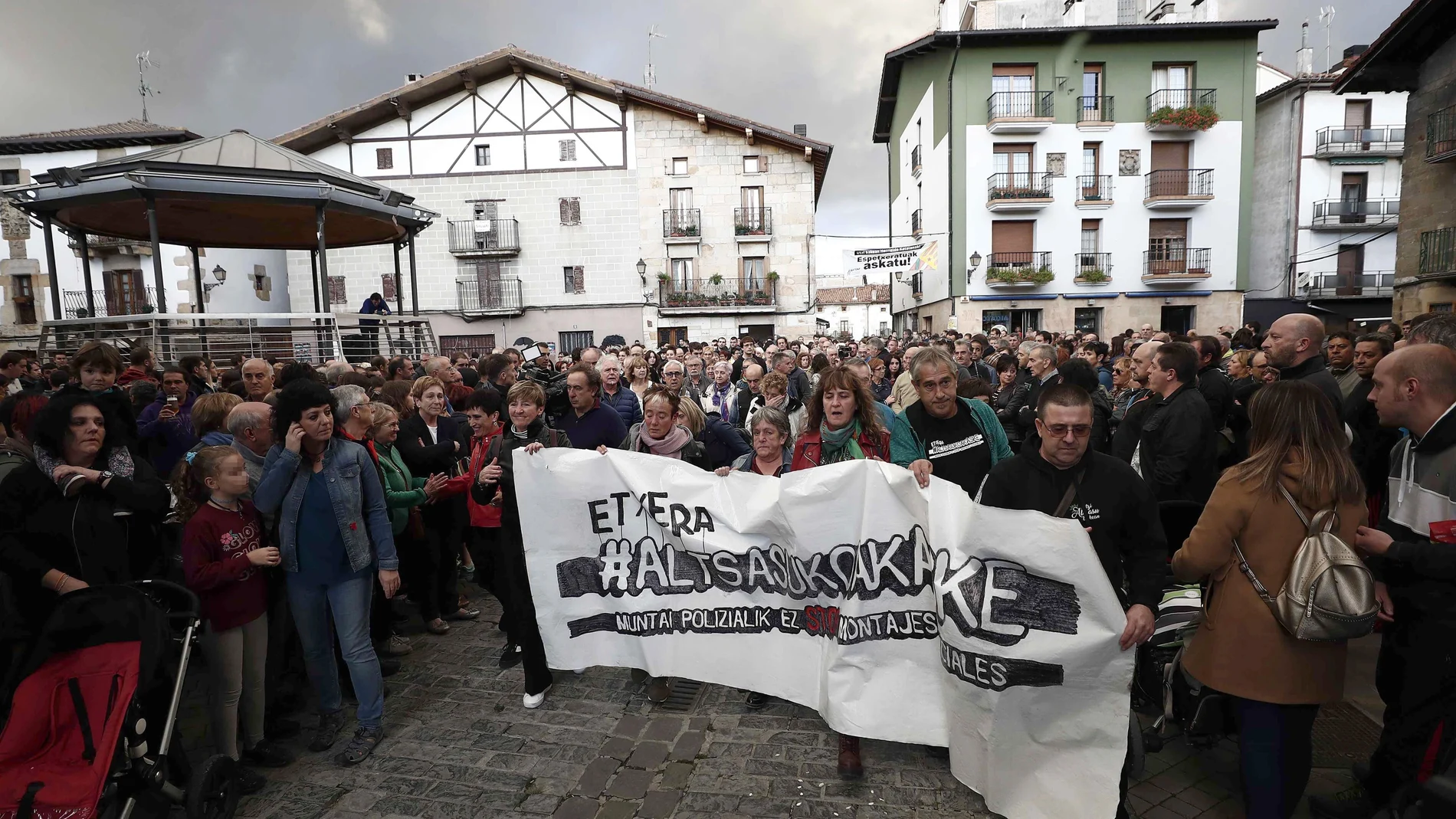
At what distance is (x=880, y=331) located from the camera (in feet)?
189

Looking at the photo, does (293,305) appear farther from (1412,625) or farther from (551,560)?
(1412,625)

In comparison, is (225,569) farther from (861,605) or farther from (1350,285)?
(1350,285)

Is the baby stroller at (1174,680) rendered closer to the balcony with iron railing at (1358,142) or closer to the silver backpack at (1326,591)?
the silver backpack at (1326,591)

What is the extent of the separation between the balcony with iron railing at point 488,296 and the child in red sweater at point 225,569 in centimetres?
2705

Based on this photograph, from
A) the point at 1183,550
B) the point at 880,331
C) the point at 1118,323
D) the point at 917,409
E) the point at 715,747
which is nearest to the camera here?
the point at 1183,550

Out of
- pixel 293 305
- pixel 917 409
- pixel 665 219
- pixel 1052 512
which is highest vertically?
pixel 665 219

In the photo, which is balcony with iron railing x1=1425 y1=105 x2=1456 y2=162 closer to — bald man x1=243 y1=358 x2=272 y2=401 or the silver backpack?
the silver backpack

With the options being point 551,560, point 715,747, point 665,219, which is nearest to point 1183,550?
point 715,747

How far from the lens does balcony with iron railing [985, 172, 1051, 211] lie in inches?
1085

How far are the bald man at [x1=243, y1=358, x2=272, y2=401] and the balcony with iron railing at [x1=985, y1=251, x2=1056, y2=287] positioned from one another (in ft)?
86.5

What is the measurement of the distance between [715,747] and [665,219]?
27567mm

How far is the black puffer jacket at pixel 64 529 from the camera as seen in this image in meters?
3.04

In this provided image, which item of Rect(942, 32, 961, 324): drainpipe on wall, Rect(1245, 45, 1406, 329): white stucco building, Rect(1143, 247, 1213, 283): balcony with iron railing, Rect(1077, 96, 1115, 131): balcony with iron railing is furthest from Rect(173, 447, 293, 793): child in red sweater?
Rect(1245, 45, 1406, 329): white stucco building

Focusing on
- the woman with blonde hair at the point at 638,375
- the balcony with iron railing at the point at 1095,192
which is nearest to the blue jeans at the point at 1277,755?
the woman with blonde hair at the point at 638,375
